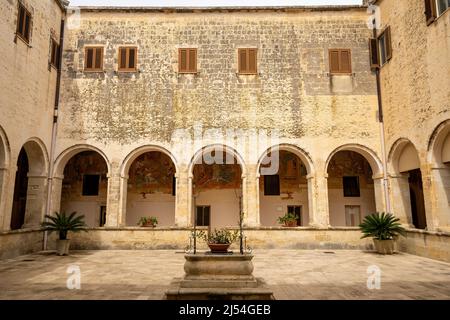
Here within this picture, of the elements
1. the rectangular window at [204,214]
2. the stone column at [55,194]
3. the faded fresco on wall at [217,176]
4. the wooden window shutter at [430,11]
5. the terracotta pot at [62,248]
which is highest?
the wooden window shutter at [430,11]

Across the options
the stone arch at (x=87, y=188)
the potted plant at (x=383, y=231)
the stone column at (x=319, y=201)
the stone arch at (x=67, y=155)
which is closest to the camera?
the potted plant at (x=383, y=231)

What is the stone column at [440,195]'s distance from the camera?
36.7 feet

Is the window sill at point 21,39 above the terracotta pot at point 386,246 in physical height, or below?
above

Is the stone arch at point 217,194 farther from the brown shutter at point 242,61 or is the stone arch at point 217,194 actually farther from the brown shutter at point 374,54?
the brown shutter at point 374,54

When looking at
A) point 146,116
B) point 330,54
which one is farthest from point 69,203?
point 330,54

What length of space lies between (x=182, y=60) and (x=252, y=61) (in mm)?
3172

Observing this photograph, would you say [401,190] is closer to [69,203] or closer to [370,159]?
[370,159]

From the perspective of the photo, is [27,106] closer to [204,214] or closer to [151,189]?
[151,189]

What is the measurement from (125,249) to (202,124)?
20.1 ft

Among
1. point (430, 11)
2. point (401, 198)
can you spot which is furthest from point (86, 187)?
point (430, 11)

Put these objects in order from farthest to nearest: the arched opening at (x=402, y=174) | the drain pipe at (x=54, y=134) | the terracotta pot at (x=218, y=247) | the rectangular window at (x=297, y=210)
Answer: the rectangular window at (x=297, y=210)
the drain pipe at (x=54, y=134)
the arched opening at (x=402, y=174)
the terracotta pot at (x=218, y=247)

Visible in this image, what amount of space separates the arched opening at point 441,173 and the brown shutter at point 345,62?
5.31m

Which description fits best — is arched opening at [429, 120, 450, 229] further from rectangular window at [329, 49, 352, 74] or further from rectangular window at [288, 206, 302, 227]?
rectangular window at [288, 206, 302, 227]

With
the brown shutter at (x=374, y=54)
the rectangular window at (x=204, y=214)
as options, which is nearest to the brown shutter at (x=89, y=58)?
the rectangular window at (x=204, y=214)
